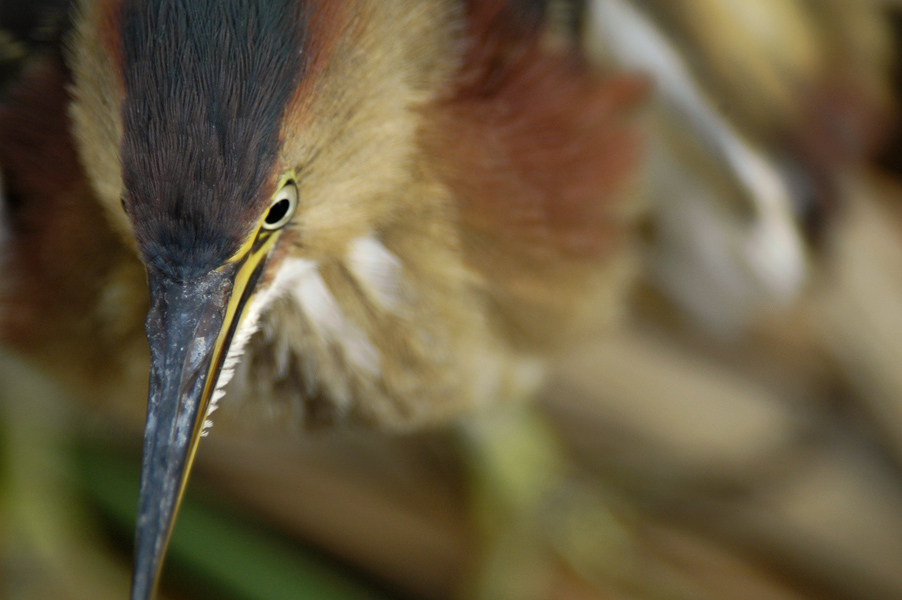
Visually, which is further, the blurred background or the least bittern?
the blurred background

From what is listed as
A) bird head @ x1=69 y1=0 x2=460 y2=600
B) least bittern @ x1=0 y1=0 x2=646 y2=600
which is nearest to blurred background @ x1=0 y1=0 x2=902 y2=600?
least bittern @ x1=0 y1=0 x2=646 y2=600

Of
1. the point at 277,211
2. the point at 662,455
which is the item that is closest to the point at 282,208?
the point at 277,211

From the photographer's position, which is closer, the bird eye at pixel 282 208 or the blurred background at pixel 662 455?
the bird eye at pixel 282 208

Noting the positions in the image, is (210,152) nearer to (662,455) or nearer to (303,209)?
(303,209)

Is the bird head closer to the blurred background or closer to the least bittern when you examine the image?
the least bittern

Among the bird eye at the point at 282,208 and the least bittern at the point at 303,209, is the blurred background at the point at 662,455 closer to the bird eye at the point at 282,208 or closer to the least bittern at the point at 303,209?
the least bittern at the point at 303,209

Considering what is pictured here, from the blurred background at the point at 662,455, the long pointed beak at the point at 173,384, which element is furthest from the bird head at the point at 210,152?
the blurred background at the point at 662,455

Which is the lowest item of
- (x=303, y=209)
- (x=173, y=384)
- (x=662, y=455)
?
(x=173, y=384)
